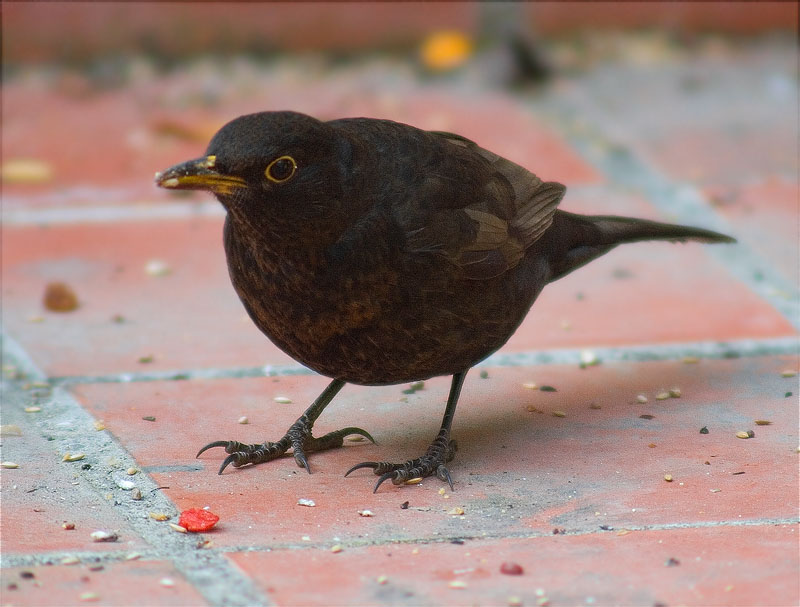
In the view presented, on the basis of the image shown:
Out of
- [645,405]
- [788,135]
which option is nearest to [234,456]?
[645,405]

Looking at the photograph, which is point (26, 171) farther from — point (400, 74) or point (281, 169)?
point (281, 169)

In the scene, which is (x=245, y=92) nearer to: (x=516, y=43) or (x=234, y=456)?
(x=516, y=43)

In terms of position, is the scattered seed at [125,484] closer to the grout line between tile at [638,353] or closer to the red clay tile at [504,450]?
the red clay tile at [504,450]

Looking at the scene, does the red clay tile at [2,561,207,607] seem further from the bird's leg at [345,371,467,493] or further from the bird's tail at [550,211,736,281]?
the bird's tail at [550,211,736,281]

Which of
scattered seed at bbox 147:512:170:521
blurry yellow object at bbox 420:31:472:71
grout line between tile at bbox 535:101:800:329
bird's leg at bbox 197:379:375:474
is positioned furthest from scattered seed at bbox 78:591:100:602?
blurry yellow object at bbox 420:31:472:71

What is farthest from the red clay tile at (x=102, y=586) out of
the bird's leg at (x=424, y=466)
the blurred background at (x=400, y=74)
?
the blurred background at (x=400, y=74)

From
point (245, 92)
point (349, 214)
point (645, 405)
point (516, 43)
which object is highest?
point (516, 43)
